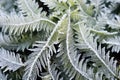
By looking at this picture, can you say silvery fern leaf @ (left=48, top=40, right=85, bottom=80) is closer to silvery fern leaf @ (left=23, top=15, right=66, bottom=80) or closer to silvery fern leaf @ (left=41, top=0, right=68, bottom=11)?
silvery fern leaf @ (left=23, top=15, right=66, bottom=80)

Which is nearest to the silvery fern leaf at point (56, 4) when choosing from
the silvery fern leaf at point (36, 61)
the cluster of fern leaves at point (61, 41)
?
the cluster of fern leaves at point (61, 41)

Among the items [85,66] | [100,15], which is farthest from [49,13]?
[85,66]

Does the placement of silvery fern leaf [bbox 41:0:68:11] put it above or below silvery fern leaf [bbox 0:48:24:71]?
above

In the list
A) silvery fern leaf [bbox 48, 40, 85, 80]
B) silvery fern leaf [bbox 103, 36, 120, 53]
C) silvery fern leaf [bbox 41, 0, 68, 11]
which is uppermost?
silvery fern leaf [bbox 41, 0, 68, 11]

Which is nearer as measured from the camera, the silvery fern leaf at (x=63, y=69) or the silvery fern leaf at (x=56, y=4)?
the silvery fern leaf at (x=63, y=69)

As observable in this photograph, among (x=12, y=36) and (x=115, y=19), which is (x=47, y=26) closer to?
(x=12, y=36)

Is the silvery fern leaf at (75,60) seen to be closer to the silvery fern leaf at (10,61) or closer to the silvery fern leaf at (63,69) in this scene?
the silvery fern leaf at (63,69)

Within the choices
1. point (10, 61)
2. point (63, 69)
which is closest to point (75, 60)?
point (63, 69)

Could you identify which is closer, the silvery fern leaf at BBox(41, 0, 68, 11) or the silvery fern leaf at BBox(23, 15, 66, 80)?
the silvery fern leaf at BBox(23, 15, 66, 80)

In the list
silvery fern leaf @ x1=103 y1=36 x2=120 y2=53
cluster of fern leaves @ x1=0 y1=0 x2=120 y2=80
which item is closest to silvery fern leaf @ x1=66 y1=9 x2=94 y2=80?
cluster of fern leaves @ x1=0 y1=0 x2=120 y2=80
